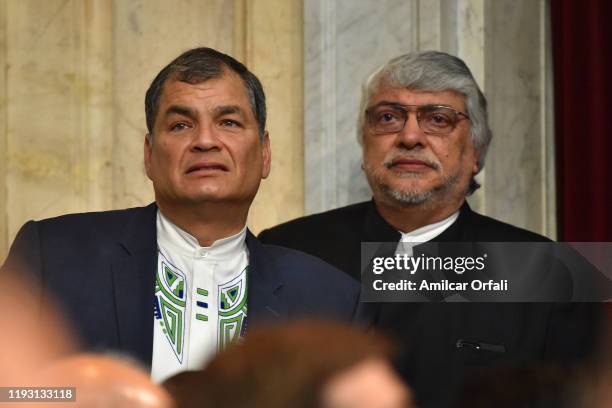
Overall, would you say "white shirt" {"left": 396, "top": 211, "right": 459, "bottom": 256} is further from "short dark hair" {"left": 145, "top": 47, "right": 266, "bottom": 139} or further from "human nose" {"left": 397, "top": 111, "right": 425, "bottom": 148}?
"short dark hair" {"left": 145, "top": 47, "right": 266, "bottom": 139}

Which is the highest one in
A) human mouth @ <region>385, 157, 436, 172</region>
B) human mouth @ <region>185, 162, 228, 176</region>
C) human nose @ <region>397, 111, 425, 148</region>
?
human nose @ <region>397, 111, 425, 148</region>

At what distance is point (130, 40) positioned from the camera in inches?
153

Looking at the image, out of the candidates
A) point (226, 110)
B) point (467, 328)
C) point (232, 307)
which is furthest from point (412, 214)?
point (232, 307)

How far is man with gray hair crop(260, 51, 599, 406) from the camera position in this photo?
3.25m

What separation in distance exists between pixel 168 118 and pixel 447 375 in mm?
1175

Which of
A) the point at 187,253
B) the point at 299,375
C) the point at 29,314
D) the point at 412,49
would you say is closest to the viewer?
the point at 299,375

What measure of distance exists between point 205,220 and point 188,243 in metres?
0.08

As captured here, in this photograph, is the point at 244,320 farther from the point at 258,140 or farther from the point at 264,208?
the point at 264,208

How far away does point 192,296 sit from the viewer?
2664 millimetres

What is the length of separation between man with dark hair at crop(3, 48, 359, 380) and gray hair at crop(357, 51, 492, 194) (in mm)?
720

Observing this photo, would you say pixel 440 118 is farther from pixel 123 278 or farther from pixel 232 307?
pixel 123 278

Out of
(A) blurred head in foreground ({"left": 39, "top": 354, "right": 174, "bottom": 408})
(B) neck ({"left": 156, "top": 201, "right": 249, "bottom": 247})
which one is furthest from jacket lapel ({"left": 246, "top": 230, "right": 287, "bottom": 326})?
(A) blurred head in foreground ({"left": 39, "top": 354, "right": 174, "bottom": 408})

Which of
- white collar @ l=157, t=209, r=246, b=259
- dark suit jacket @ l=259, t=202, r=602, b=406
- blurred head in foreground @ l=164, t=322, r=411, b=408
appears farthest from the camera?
dark suit jacket @ l=259, t=202, r=602, b=406

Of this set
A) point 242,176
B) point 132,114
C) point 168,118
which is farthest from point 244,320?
point 132,114
